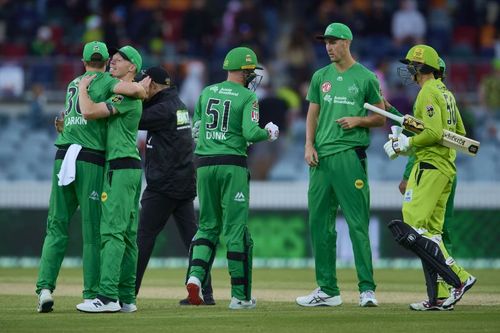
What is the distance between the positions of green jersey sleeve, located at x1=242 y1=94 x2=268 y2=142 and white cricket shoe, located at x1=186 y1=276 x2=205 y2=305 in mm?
1441

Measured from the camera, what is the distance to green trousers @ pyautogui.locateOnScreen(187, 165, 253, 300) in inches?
474

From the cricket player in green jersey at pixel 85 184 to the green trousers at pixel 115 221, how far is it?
0.15m

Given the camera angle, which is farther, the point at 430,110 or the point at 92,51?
the point at 430,110

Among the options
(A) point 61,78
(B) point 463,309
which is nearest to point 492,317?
(B) point 463,309

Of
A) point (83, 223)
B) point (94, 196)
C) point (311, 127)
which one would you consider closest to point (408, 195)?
point (311, 127)

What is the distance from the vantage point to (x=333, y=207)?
12.6 metres

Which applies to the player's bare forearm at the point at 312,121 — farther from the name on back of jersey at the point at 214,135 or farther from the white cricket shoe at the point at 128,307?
the white cricket shoe at the point at 128,307

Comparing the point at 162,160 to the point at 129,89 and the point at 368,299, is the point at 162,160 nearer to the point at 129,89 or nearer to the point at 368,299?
the point at 129,89

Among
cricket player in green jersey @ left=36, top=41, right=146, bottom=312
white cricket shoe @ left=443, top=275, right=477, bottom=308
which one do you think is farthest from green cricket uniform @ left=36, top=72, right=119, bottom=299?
white cricket shoe @ left=443, top=275, right=477, bottom=308

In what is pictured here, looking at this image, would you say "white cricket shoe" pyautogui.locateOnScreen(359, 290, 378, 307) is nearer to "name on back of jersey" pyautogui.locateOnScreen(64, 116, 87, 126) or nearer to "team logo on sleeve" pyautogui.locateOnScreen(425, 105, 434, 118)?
"team logo on sleeve" pyautogui.locateOnScreen(425, 105, 434, 118)

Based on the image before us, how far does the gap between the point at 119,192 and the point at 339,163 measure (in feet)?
7.47

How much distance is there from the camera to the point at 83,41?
86.0 feet

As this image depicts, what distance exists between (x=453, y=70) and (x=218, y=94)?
1247cm

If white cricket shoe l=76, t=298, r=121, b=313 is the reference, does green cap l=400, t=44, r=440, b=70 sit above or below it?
above
